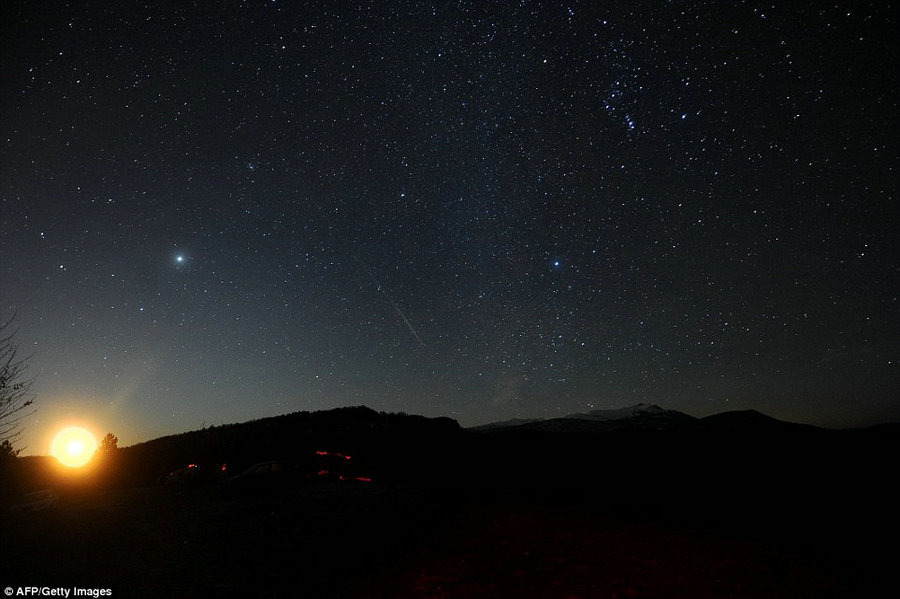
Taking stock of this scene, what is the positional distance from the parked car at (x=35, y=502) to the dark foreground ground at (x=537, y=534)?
5.08ft

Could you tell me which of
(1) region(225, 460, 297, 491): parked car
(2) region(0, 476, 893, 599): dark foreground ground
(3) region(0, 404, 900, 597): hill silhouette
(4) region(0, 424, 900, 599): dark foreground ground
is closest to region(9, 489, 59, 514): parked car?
(3) region(0, 404, 900, 597): hill silhouette

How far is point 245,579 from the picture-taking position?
27.0 ft

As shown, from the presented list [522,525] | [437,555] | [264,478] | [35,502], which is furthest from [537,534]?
[35,502]

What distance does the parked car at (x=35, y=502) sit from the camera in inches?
780

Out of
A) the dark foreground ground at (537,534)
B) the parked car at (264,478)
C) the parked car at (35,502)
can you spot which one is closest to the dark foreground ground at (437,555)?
the dark foreground ground at (537,534)

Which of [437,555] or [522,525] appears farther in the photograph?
A: [522,525]

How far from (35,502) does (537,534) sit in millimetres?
26406

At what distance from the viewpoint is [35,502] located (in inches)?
806

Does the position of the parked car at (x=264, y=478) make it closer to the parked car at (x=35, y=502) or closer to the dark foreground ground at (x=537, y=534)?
the dark foreground ground at (x=537, y=534)

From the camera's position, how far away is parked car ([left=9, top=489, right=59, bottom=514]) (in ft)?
65.0

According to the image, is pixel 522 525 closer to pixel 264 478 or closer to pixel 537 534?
pixel 537 534

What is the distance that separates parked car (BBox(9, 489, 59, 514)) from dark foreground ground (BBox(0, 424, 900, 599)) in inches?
61.0

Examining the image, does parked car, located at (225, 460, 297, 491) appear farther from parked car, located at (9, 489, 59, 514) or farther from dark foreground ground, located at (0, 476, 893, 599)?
parked car, located at (9, 489, 59, 514)

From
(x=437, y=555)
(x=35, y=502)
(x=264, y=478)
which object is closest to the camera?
(x=437, y=555)
